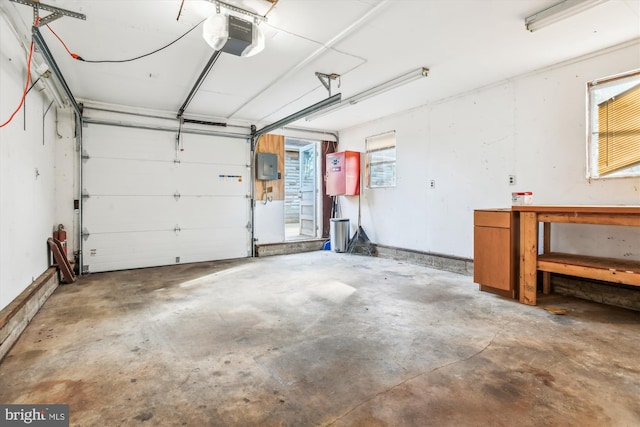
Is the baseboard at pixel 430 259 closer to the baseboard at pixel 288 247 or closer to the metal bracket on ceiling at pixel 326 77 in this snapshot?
the baseboard at pixel 288 247

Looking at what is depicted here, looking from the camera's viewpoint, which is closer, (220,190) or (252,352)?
(252,352)

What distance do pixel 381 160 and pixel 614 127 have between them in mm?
3639

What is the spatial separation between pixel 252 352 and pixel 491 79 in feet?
15.0

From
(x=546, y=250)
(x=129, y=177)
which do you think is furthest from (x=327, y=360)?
(x=129, y=177)

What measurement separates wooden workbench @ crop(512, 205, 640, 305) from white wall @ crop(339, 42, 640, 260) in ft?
1.83

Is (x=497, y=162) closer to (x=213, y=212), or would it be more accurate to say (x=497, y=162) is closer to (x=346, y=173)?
(x=346, y=173)

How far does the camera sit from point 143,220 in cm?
556

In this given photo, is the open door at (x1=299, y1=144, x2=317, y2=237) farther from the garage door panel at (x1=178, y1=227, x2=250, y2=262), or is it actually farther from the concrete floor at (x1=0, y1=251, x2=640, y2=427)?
the concrete floor at (x1=0, y1=251, x2=640, y2=427)

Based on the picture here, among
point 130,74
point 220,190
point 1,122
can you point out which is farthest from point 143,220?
point 1,122

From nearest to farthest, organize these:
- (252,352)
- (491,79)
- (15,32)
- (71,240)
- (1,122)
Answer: (252,352) < (1,122) < (15,32) < (491,79) < (71,240)

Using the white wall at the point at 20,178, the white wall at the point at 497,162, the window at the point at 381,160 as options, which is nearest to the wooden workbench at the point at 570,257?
the white wall at the point at 497,162

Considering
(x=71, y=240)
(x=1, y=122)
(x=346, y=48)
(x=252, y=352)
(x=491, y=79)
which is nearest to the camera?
(x=252, y=352)

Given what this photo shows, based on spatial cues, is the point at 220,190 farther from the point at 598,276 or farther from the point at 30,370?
the point at 598,276

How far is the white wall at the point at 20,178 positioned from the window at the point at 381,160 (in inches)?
213
